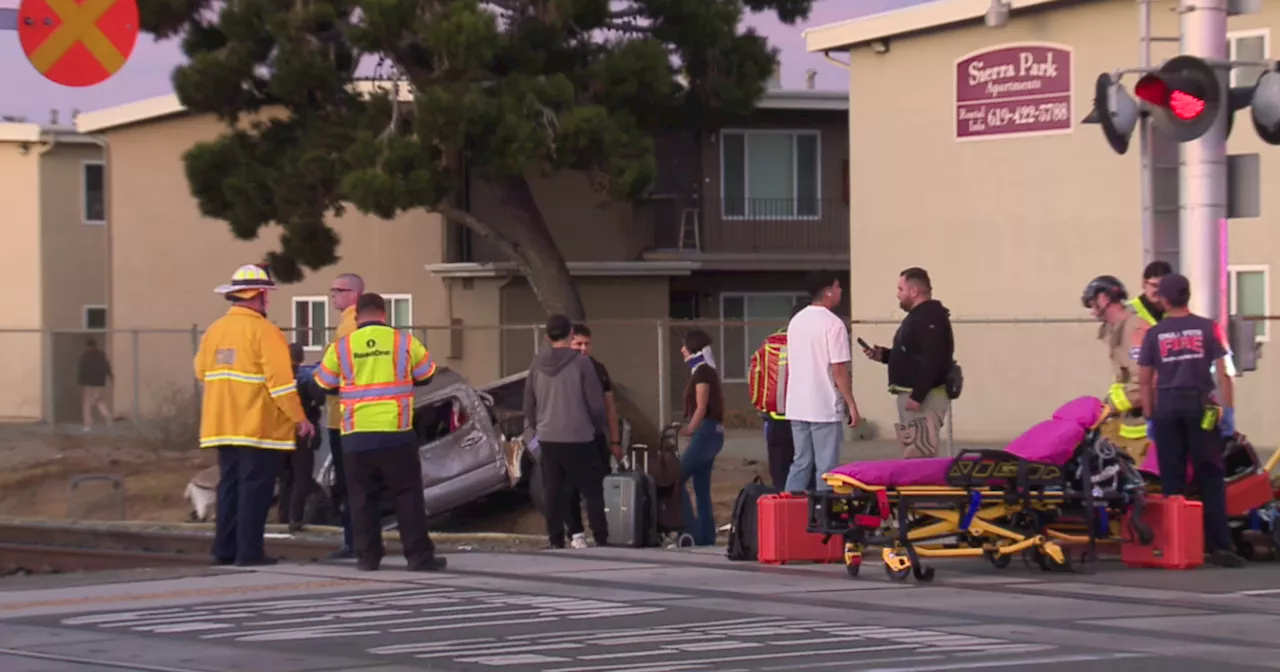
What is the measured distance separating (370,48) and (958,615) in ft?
64.7

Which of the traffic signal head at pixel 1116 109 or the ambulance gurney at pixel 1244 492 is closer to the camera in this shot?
the ambulance gurney at pixel 1244 492

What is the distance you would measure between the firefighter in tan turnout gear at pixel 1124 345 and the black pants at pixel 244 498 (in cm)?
543

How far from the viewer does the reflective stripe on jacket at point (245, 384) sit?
38.9ft

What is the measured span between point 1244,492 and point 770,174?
78.4ft

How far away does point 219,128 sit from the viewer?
3569 centimetres

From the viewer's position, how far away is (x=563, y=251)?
110 ft

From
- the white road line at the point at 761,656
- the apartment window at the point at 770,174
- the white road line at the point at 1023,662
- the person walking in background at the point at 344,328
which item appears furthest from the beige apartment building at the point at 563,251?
the white road line at the point at 1023,662

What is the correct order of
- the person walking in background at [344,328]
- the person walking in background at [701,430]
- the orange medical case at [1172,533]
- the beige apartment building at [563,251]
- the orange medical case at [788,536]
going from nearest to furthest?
the orange medical case at [1172,533] → the orange medical case at [788,536] → the person walking in background at [344,328] → the person walking in background at [701,430] → the beige apartment building at [563,251]

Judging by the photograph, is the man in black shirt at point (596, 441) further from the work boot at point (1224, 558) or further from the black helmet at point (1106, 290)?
the work boot at point (1224, 558)

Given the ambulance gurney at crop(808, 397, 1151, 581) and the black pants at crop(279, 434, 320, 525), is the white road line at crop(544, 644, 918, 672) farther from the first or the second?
the black pants at crop(279, 434, 320, 525)

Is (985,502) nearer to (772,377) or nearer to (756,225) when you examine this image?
(772,377)

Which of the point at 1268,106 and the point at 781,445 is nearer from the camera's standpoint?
the point at 1268,106

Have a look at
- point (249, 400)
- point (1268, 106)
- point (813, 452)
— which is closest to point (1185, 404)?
point (1268, 106)

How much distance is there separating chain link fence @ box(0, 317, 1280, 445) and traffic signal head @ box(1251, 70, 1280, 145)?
287 inches
